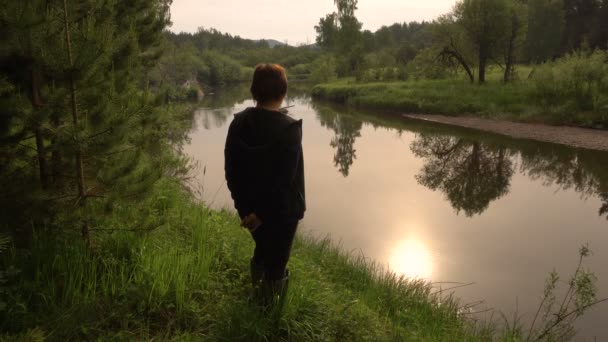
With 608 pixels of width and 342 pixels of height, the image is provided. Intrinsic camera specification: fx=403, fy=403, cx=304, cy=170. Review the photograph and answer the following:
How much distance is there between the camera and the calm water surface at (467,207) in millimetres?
6023

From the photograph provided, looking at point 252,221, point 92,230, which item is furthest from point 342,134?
point 252,221

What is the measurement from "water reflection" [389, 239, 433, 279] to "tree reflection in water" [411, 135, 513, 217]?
2.30 meters

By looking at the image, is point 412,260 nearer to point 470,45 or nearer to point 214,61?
point 470,45

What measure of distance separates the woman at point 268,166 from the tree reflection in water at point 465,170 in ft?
22.2

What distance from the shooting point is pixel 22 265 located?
9.52 ft

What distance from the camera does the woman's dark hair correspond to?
2.76 meters

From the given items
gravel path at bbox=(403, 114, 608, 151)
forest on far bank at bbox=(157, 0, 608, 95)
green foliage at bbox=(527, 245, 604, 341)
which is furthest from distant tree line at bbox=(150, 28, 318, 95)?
green foliage at bbox=(527, 245, 604, 341)

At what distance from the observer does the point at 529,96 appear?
67.5 ft

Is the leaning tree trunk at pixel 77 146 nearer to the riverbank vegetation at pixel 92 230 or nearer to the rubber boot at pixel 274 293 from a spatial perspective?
the riverbank vegetation at pixel 92 230

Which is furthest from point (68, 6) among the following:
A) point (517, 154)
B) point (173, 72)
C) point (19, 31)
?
point (173, 72)

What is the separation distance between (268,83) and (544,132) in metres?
17.4

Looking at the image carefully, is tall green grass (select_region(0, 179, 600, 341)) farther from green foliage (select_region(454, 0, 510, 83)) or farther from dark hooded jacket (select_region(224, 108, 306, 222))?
green foliage (select_region(454, 0, 510, 83))

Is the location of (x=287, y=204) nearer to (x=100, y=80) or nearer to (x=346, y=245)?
(x=100, y=80)

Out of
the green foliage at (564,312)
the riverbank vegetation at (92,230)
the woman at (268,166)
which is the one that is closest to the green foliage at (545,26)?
the green foliage at (564,312)
